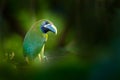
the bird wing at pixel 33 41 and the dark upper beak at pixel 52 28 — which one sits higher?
the dark upper beak at pixel 52 28

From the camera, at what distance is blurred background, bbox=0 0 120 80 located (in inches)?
46.7

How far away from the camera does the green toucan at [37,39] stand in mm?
1183

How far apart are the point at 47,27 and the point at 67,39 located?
9 centimetres

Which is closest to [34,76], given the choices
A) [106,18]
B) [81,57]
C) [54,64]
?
[54,64]

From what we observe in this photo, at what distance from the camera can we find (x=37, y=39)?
1.20m

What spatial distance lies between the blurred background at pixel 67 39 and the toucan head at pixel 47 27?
0.05 ft

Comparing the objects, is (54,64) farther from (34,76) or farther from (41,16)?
(41,16)

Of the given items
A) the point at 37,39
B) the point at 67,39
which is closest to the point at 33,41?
the point at 37,39

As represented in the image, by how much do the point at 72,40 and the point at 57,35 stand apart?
0.22ft

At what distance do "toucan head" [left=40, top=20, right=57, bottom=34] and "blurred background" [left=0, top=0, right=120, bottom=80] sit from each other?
0.02m

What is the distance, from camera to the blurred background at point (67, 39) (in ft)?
3.89

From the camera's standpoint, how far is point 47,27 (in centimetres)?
118

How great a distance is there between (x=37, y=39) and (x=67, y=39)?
0.12 metres

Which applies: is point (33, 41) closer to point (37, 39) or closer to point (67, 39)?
point (37, 39)
